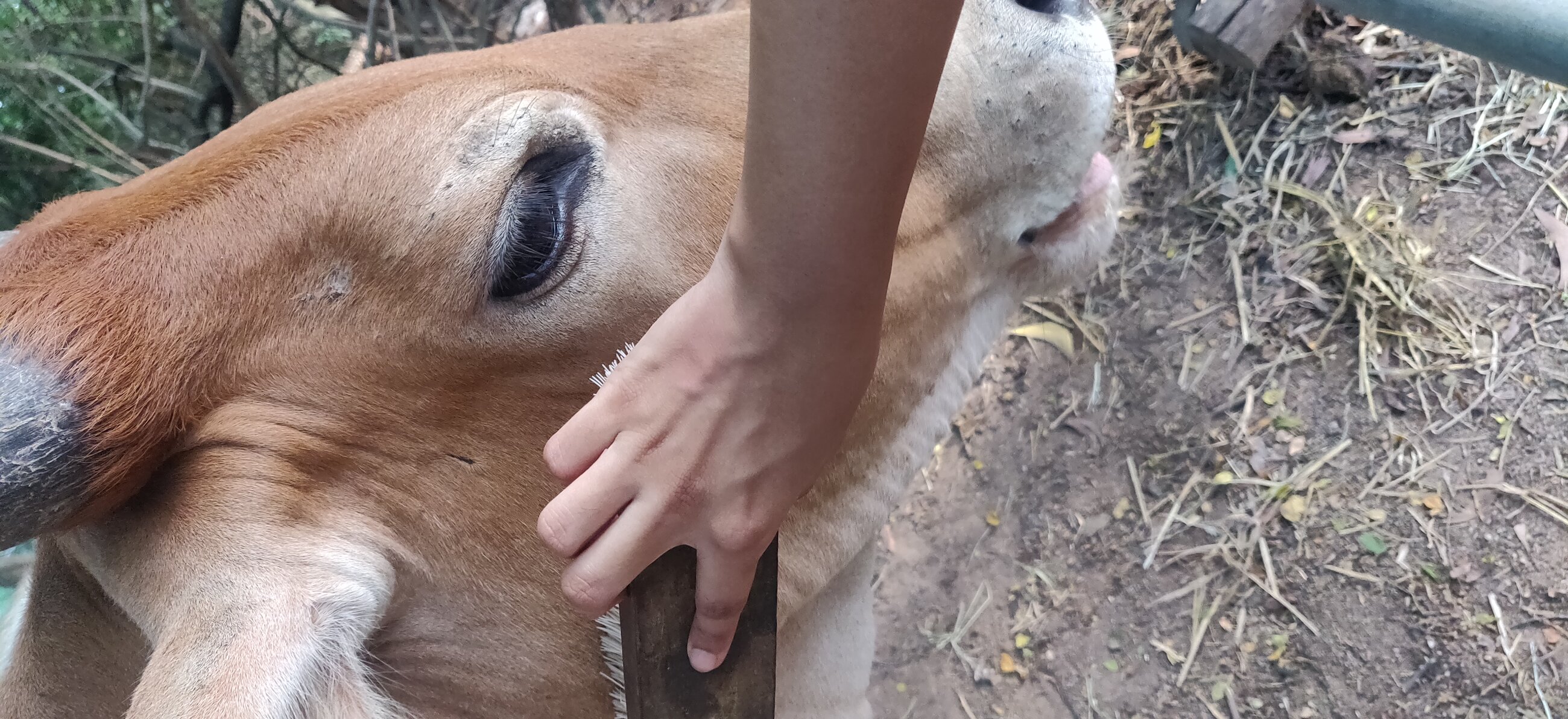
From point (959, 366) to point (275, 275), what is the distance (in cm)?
130

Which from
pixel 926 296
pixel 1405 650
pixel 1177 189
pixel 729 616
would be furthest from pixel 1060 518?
pixel 729 616

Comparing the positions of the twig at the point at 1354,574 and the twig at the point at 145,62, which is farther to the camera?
the twig at the point at 145,62

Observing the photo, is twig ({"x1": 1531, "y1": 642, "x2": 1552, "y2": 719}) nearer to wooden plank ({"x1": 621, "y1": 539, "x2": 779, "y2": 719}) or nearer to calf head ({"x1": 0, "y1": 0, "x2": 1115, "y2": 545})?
wooden plank ({"x1": 621, "y1": 539, "x2": 779, "y2": 719})

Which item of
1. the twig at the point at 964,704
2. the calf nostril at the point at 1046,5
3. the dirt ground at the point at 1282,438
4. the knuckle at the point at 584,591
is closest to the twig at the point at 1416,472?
the dirt ground at the point at 1282,438

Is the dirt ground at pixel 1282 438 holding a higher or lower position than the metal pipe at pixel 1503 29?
lower

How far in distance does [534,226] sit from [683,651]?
0.70 metres

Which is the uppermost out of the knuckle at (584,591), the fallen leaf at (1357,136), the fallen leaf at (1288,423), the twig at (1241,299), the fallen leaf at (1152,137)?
the knuckle at (584,591)

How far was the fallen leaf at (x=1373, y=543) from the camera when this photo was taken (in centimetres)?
281

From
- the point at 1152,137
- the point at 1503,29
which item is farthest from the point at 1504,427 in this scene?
the point at 1503,29

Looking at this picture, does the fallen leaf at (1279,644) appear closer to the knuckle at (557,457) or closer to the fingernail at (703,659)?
the fingernail at (703,659)

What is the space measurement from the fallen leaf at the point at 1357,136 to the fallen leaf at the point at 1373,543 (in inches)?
57.3

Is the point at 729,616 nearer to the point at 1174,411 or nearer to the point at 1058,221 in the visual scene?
the point at 1058,221

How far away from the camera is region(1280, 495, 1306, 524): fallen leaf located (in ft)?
9.63

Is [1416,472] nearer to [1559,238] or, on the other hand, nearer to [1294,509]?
[1294,509]
